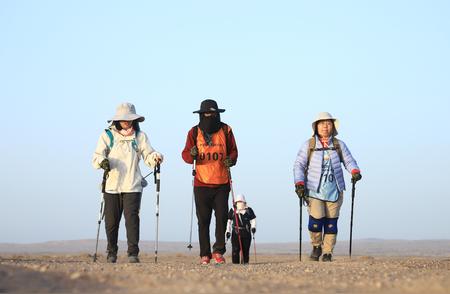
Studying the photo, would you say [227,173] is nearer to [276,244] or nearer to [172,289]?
[172,289]

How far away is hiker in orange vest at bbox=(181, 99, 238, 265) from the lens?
14.2 metres

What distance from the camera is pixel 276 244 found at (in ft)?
198

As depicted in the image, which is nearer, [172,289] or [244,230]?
[172,289]

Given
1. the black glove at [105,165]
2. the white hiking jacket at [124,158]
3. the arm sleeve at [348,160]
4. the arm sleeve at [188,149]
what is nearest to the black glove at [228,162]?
the arm sleeve at [188,149]

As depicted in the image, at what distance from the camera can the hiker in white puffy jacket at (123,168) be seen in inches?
562

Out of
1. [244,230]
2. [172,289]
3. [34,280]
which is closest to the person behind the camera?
[172,289]

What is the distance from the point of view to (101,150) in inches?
570

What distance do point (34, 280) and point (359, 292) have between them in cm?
306

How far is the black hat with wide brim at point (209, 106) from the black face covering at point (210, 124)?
0.09 m

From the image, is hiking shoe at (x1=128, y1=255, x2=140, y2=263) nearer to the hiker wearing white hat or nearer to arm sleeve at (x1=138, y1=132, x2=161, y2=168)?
arm sleeve at (x1=138, y1=132, x2=161, y2=168)

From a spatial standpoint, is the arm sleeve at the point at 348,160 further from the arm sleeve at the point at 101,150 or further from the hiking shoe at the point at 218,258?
the arm sleeve at the point at 101,150

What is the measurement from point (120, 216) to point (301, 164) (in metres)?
3.46

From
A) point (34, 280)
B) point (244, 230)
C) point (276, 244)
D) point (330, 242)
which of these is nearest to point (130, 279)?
point (34, 280)

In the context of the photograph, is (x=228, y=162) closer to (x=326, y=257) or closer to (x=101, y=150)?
(x=101, y=150)
